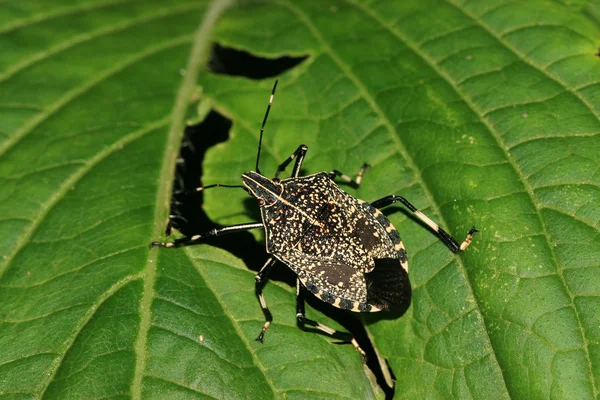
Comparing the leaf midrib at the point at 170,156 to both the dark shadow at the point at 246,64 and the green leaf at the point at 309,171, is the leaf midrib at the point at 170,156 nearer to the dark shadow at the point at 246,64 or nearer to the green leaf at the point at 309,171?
the green leaf at the point at 309,171

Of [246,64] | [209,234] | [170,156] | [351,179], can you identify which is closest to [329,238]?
[351,179]

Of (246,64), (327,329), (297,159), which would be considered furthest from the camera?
(246,64)

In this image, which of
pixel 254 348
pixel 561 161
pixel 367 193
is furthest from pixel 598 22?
pixel 254 348

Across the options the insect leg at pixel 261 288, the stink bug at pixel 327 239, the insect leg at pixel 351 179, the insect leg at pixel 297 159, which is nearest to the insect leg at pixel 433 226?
the stink bug at pixel 327 239

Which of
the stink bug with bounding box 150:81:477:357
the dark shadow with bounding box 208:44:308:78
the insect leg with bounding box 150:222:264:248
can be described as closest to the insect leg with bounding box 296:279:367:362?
the stink bug with bounding box 150:81:477:357

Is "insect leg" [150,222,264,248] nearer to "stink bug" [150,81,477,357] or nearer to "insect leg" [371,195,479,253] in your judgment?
"stink bug" [150,81,477,357]

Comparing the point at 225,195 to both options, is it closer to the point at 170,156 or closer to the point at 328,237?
the point at 170,156
